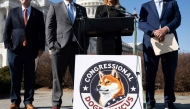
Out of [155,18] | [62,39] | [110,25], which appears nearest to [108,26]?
[110,25]

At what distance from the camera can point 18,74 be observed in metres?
5.32

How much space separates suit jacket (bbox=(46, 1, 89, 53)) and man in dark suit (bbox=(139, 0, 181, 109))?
1128 mm

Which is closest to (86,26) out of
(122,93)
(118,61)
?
(118,61)

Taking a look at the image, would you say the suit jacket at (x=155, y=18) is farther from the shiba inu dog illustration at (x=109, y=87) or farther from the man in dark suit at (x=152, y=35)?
the shiba inu dog illustration at (x=109, y=87)

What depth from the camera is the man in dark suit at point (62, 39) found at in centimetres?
454

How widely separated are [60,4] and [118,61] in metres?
1.89

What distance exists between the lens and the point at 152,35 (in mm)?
4656

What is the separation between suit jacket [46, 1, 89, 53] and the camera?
15.0 ft

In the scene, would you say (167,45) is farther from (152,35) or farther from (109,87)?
(109,87)

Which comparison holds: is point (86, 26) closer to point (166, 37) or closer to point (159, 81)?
point (166, 37)

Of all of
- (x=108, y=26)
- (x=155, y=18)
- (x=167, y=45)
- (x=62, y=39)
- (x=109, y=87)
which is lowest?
(x=109, y=87)

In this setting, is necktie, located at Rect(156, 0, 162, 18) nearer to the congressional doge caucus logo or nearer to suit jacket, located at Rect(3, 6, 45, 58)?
the congressional doge caucus logo

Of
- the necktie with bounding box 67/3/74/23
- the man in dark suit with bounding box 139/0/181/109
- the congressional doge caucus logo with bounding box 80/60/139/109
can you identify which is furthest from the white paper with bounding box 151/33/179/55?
the necktie with bounding box 67/3/74/23

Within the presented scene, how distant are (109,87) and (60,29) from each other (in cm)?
172
